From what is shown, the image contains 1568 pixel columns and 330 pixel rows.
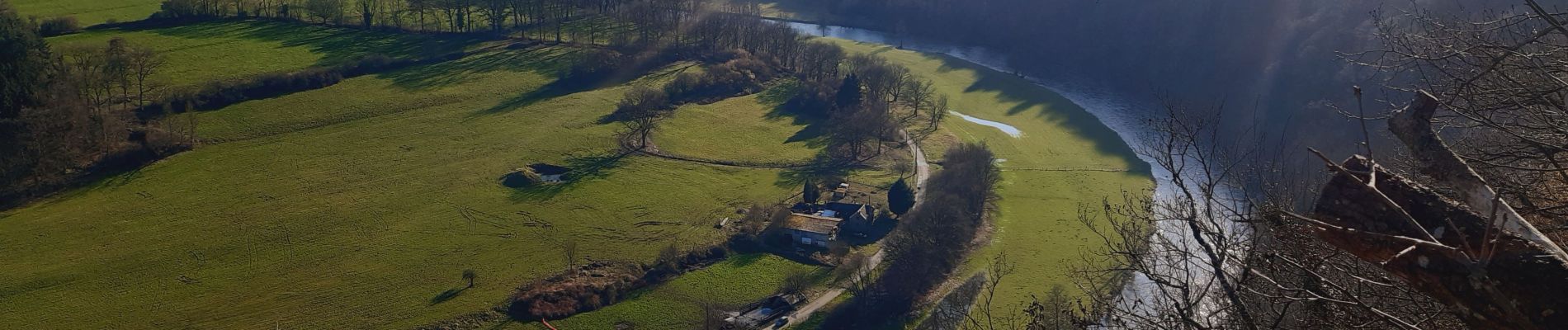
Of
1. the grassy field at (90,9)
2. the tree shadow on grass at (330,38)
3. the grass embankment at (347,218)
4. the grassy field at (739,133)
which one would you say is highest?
the grassy field at (90,9)

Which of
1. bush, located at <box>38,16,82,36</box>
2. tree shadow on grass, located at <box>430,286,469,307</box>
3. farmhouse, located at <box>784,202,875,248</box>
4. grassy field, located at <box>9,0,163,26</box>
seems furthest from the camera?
grassy field, located at <box>9,0,163,26</box>

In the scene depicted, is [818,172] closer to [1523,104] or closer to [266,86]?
[266,86]

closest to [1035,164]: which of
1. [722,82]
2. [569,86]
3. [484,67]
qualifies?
[722,82]

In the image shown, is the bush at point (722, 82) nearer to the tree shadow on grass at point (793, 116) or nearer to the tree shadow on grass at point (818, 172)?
the tree shadow on grass at point (793, 116)

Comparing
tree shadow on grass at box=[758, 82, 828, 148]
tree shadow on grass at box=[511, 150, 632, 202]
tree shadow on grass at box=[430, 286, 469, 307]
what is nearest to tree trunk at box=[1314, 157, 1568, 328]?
tree shadow on grass at box=[430, 286, 469, 307]

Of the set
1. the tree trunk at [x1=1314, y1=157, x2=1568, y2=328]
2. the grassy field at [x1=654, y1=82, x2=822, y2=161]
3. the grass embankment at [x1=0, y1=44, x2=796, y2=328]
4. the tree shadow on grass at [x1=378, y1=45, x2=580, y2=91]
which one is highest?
the tree trunk at [x1=1314, y1=157, x2=1568, y2=328]

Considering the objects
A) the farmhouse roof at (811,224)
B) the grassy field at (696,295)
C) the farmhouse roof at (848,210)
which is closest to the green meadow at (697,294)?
the grassy field at (696,295)

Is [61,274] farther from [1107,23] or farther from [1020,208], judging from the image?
[1107,23]

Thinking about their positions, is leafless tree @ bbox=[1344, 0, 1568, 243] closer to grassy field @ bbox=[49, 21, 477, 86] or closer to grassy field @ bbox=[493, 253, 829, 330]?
grassy field @ bbox=[493, 253, 829, 330]
